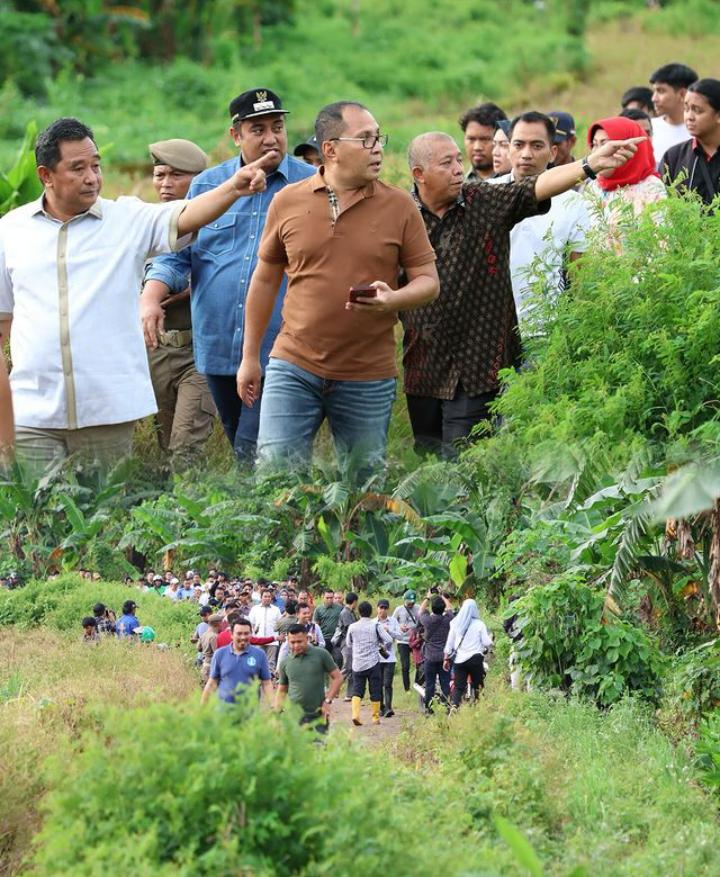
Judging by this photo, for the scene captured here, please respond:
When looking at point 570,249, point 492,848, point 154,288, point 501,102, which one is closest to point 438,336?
point 570,249

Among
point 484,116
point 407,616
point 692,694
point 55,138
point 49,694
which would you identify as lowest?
point 692,694

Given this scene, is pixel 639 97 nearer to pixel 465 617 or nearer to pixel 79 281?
pixel 465 617

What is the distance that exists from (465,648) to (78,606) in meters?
2.46

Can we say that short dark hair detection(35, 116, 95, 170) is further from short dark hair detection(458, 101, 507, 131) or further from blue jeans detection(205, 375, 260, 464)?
short dark hair detection(458, 101, 507, 131)

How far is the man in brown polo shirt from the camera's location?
24.6 ft

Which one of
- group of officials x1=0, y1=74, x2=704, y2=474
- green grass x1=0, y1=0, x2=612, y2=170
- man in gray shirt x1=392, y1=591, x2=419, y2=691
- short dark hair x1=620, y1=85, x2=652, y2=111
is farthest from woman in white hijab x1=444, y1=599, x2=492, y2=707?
green grass x1=0, y1=0, x2=612, y2=170

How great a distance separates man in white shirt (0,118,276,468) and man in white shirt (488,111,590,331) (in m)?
1.87

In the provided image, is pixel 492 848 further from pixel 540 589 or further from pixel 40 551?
pixel 40 551

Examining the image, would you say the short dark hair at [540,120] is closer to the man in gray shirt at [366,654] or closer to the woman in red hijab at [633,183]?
the woman in red hijab at [633,183]

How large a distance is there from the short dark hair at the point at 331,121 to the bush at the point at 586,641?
2.89 metres

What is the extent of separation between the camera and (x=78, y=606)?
1024 cm

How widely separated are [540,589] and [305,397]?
211cm

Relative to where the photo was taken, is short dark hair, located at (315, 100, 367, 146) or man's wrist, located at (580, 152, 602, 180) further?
short dark hair, located at (315, 100, 367, 146)

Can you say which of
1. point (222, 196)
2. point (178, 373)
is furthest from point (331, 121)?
point (178, 373)
